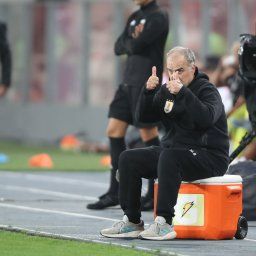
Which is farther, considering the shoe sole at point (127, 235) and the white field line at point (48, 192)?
the white field line at point (48, 192)

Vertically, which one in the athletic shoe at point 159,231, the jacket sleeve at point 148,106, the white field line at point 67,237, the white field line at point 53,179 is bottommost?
the white field line at point 53,179

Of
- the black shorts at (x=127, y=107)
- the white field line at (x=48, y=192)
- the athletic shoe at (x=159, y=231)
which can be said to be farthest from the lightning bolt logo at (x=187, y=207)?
the white field line at (x=48, y=192)

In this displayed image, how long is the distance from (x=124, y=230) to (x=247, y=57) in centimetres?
310

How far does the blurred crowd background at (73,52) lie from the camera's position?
2548 centimetres

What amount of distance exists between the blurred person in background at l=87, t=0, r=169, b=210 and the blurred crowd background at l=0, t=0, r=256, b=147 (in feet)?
40.2

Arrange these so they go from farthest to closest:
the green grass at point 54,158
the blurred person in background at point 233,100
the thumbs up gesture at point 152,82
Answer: the green grass at point 54,158 → the blurred person in background at point 233,100 → the thumbs up gesture at point 152,82

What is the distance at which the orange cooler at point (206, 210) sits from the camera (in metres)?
9.95

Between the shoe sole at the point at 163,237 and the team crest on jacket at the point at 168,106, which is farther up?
the team crest on jacket at the point at 168,106

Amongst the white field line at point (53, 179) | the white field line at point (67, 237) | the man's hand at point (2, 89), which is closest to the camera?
the white field line at point (67, 237)

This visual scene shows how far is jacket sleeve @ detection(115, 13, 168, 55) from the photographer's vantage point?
1247 cm

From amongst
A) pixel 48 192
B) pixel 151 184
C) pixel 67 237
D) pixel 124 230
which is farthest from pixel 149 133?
pixel 67 237

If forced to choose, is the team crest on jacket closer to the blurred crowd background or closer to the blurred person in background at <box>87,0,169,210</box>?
the blurred person in background at <box>87,0,169,210</box>

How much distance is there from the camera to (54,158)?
21.7m

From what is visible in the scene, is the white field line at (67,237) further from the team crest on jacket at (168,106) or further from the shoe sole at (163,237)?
the team crest on jacket at (168,106)
